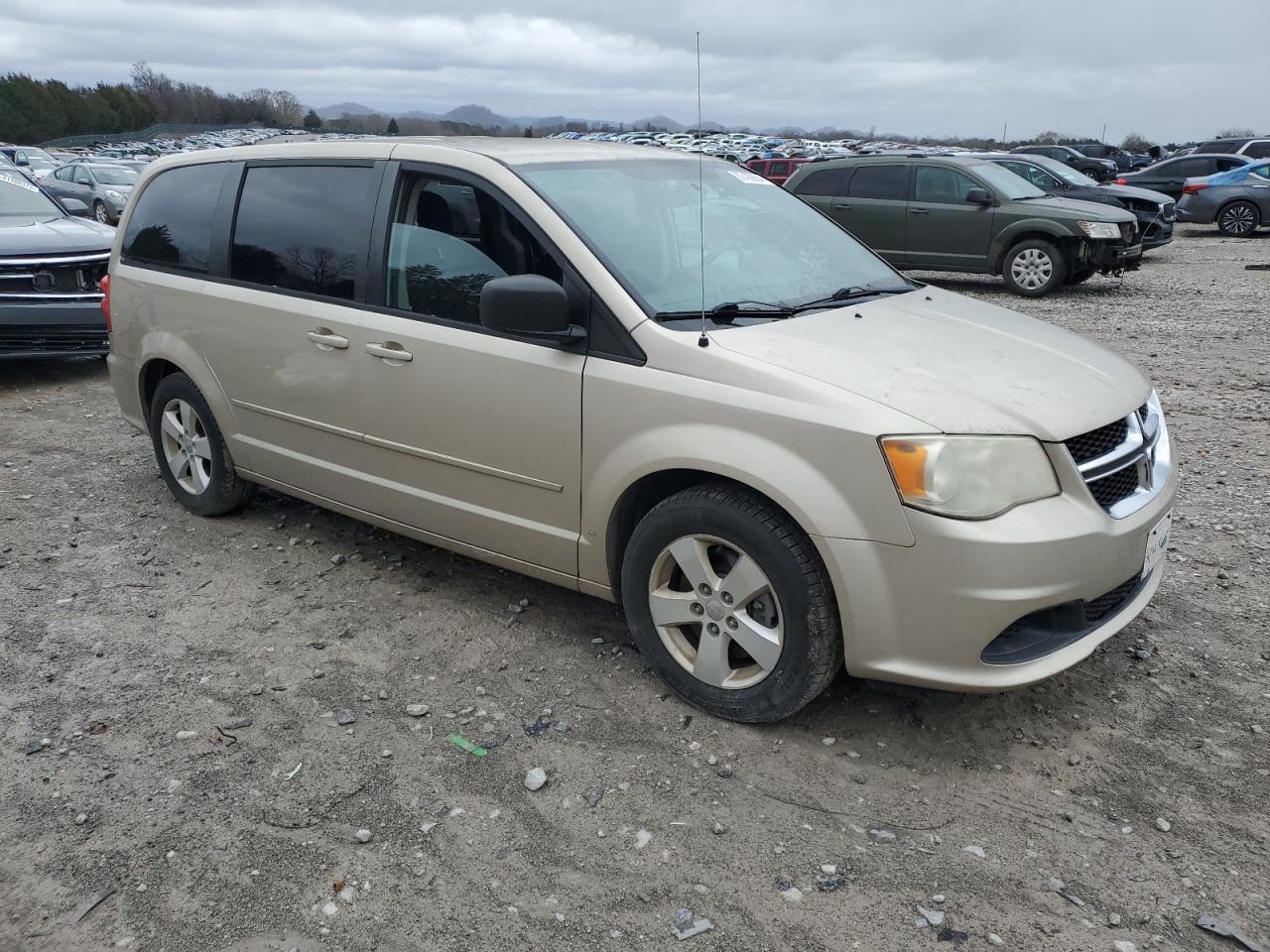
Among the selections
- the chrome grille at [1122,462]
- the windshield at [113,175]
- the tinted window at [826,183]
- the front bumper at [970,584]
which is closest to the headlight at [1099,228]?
the tinted window at [826,183]

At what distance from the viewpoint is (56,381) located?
28.6ft

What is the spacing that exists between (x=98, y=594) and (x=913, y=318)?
3.57 metres

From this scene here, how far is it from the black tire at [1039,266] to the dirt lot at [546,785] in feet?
28.0

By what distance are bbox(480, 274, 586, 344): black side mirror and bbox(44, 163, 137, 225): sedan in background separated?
67.7 ft

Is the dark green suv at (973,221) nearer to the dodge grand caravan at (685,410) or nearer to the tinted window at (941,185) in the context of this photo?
the tinted window at (941,185)

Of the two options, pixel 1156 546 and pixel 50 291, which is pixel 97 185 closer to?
pixel 50 291

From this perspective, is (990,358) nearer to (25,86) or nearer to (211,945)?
(211,945)

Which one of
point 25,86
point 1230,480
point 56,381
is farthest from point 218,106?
point 1230,480

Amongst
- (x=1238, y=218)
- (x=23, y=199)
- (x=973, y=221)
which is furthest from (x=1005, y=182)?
(x=23, y=199)

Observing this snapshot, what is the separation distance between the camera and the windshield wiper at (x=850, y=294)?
12.3ft

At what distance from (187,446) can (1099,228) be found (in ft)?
36.0

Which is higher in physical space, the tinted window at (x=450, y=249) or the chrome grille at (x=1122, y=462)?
the tinted window at (x=450, y=249)

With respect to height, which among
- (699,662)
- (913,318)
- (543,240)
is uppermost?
(543,240)

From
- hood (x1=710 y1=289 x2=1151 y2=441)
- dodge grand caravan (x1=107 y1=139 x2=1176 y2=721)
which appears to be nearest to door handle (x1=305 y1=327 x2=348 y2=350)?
dodge grand caravan (x1=107 y1=139 x2=1176 y2=721)
